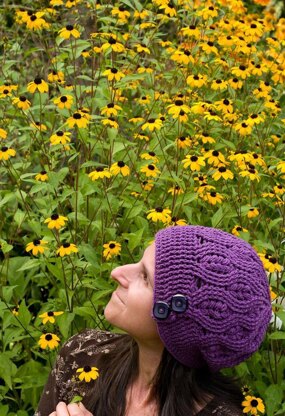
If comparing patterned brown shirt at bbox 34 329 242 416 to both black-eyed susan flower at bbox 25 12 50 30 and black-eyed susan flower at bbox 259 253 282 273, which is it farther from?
black-eyed susan flower at bbox 25 12 50 30

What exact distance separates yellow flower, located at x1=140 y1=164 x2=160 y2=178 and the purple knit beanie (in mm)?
908

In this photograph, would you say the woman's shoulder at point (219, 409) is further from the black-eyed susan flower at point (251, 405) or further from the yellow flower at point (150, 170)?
the yellow flower at point (150, 170)

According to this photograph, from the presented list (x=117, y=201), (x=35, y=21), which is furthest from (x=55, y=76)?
(x=117, y=201)

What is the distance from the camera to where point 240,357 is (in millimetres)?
1612

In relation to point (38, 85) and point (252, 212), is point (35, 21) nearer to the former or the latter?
point (38, 85)

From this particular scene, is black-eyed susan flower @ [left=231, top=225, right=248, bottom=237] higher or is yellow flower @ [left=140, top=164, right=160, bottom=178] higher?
yellow flower @ [left=140, top=164, right=160, bottom=178]

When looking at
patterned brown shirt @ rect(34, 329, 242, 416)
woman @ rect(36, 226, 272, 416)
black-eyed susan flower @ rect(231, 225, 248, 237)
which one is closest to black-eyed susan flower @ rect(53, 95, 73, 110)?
black-eyed susan flower @ rect(231, 225, 248, 237)

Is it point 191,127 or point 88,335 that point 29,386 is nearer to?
point 88,335

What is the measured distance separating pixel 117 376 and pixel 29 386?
618mm

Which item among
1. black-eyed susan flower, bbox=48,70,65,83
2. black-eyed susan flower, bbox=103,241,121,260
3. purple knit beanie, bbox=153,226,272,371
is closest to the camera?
purple knit beanie, bbox=153,226,272,371

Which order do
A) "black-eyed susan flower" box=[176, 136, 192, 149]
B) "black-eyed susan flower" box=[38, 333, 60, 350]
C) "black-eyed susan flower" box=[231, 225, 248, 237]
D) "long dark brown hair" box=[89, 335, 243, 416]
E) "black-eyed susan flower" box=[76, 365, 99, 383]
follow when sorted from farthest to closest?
"black-eyed susan flower" box=[176, 136, 192, 149]
"black-eyed susan flower" box=[231, 225, 248, 237]
"black-eyed susan flower" box=[38, 333, 60, 350]
"black-eyed susan flower" box=[76, 365, 99, 383]
"long dark brown hair" box=[89, 335, 243, 416]

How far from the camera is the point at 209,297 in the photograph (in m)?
1.54

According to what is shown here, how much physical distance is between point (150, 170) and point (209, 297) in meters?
1.03

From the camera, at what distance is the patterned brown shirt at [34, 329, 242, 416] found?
A: 186cm
